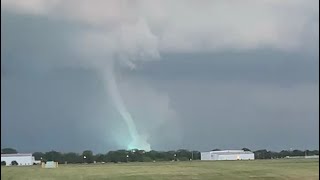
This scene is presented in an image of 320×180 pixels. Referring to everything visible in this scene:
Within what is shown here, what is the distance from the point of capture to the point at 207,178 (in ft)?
196

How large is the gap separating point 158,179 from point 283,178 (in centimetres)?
1284

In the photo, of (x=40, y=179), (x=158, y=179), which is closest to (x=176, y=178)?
(x=158, y=179)

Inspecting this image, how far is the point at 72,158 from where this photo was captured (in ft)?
653

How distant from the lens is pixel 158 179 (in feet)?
195

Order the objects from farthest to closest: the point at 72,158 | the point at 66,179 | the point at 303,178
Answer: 1. the point at 72,158
2. the point at 66,179
3. the point at 303,178

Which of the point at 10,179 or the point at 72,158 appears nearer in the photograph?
the point at 10,179

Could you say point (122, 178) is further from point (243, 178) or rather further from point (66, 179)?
point (243, 178)

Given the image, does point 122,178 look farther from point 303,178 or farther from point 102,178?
point 303,178

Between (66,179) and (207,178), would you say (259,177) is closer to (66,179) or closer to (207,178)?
(207,178)

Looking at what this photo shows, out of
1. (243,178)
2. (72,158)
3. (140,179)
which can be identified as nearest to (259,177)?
(243,178)

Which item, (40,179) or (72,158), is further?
(72,158)

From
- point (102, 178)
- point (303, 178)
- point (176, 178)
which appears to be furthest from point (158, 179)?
point (303, 178)

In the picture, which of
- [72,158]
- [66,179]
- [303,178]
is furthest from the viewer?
[72,158]

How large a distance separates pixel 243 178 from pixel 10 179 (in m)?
25.3
